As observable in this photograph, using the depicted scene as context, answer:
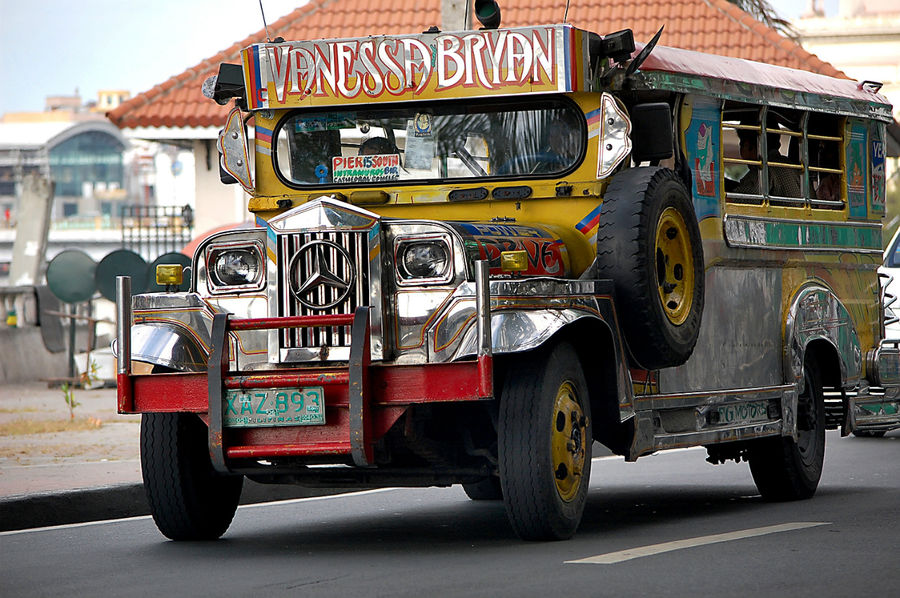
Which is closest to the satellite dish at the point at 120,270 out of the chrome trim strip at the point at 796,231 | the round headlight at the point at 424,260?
the chrome trim strip at the point at 796,231

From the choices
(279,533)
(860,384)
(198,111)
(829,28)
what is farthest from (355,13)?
(829,28)

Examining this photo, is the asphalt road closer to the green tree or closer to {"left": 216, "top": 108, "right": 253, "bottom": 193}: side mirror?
{"left": 216, "top": 108, "right": 253, "bottom": 193}: side mirror

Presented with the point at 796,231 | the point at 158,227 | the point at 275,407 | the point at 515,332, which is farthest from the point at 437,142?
the point at 158,227

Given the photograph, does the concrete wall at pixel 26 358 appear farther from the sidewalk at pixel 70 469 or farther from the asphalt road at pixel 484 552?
the asphalt road at pixel 484 552

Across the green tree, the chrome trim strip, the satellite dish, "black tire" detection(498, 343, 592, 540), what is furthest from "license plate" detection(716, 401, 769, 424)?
the green tree

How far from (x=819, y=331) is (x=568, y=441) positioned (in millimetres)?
3275

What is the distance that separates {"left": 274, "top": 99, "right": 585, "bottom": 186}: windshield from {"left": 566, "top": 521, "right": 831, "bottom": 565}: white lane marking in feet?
6.72

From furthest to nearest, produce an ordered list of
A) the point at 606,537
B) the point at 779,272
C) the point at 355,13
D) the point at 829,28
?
the point at 829,28
the point at 355,13
the point at 779,272
the point at 606,537

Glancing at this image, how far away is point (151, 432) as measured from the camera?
799cm

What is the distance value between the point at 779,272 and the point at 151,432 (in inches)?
163

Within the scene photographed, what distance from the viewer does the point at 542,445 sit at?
7.27 metres

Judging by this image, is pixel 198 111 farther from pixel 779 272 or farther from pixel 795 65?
pixel 779 272

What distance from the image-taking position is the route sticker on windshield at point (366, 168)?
861 centimetres

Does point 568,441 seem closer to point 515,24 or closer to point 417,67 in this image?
point 417,67
